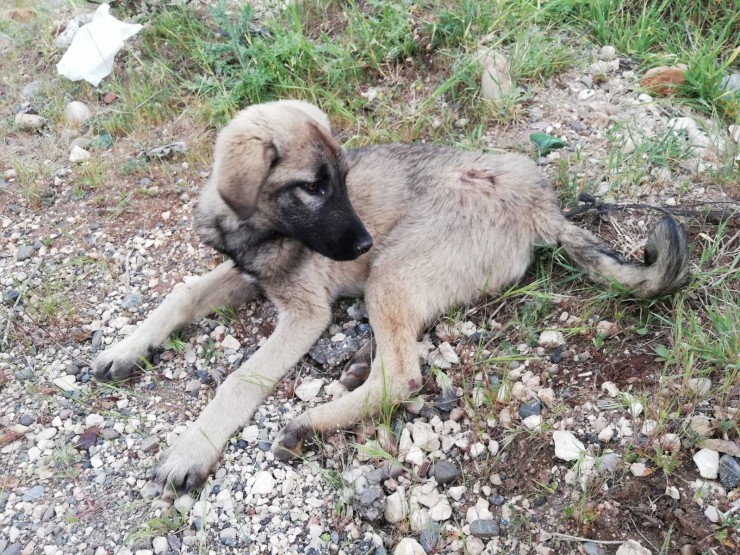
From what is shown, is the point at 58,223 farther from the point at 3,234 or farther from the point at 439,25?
the point at 439,25

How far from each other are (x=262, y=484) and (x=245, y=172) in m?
1.38

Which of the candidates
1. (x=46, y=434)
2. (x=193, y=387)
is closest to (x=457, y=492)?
(x=193, y=387)

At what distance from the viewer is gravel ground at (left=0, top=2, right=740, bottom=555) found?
7.65 ft

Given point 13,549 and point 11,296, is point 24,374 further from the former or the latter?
point 13,549

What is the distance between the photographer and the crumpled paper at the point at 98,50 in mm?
4961

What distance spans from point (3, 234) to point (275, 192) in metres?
2.23

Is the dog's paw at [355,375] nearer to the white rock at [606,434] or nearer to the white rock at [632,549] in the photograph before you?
the white rock at [606,434]

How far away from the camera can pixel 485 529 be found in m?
2.35

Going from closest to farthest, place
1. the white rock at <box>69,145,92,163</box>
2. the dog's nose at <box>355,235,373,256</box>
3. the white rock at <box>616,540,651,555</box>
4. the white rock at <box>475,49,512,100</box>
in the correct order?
the white rock at <box>616,540,651,555</box>
the dog's nose at <box>355,235,373,256</box>
the white rock at <box>475,49,512,100</box>
the white rock at <box>69,145,92,163</box>

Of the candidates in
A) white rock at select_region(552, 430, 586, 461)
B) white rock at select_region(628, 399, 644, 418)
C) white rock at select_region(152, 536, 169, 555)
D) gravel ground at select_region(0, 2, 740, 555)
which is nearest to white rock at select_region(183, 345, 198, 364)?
gravel ground at select_region(0, 2, 740, 555)

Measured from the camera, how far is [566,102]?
411 cm

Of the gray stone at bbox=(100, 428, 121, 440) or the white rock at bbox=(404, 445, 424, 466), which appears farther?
the gray stone at bbox=(100, 428, 121, 440)

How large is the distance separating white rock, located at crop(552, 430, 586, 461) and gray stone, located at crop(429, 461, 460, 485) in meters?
0.40

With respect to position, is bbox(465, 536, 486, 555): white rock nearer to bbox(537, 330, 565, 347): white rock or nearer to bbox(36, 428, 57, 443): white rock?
bbox(537, 330, 565, 347): white rock
